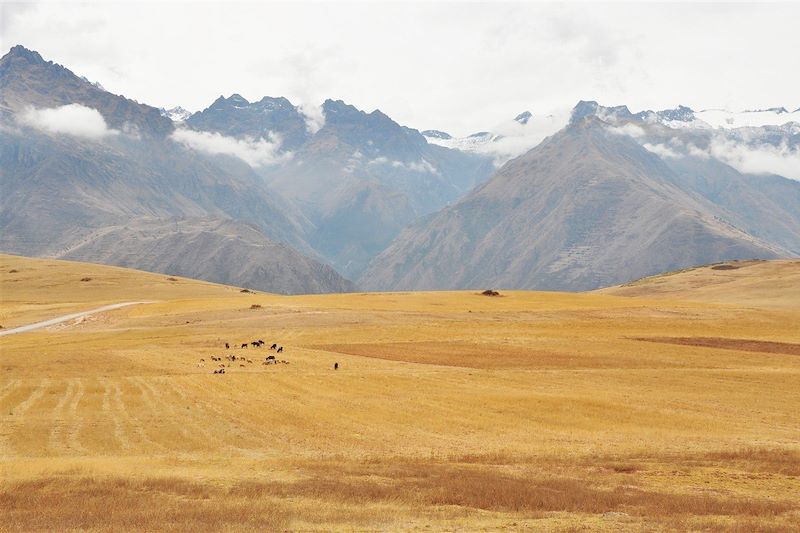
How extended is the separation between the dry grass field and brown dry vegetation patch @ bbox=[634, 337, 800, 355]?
0.56 meters

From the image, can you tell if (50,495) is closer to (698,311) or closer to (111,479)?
(111,479)

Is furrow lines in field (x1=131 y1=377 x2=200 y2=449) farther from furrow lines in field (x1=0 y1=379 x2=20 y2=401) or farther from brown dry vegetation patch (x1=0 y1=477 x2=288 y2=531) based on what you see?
brown dry vegetation patch (x1=0 y1=477 x2=288 y2=531)

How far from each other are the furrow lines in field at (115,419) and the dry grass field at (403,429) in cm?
22

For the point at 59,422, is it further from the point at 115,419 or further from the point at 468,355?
the point at 468,355

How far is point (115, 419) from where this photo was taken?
137ft

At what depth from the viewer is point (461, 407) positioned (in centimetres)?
4816

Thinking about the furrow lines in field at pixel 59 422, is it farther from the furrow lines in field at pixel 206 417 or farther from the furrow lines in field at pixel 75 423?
the furrow lines in field at pixel 206 417

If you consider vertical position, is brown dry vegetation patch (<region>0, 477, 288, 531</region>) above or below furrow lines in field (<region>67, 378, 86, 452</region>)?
above

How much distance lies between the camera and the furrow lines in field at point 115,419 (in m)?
36.8

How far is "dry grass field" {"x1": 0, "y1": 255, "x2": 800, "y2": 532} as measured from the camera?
952 inches

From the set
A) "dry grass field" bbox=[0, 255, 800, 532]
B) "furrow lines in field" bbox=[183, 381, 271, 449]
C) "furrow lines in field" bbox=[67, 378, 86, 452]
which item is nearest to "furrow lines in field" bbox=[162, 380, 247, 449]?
"furrow lines in field" bbox=[183, 381, 271, 449]

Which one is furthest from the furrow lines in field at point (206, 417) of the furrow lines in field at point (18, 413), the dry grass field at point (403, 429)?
the furrow lines in field at point (18, 413)

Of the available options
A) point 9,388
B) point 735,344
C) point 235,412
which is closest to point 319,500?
point 235,412

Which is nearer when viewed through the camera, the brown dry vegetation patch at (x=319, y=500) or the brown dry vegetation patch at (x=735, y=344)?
the brown dry vegetation patch at (x=319, y=500)
